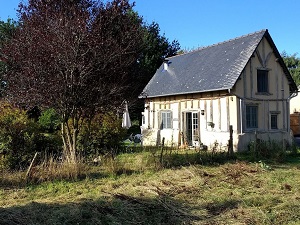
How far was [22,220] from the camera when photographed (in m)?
5.14

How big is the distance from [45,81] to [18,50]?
4.09 ft

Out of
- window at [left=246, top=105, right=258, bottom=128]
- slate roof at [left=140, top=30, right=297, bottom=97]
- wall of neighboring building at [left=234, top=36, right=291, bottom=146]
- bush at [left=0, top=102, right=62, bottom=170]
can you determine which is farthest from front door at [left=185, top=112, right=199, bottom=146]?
Answer: bush at [left=0, top=102, right=62, bottom=170]

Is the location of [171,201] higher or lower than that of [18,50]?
lower

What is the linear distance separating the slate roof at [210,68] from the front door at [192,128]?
4.40 ft

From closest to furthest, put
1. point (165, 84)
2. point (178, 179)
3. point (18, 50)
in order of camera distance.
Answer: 1. point (178, 179)
2. point (18, 50)
3. point (165, 84)

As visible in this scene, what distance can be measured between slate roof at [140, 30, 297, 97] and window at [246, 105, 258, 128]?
6.23 feet

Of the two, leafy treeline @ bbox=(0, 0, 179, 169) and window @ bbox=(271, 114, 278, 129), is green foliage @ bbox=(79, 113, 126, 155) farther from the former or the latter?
window @ bbox=(271, 114, 278, 129)

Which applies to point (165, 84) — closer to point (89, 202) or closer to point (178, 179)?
point (178, 179)

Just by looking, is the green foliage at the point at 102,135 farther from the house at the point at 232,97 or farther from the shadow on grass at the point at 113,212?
the shadow on grass at the point at 113,212

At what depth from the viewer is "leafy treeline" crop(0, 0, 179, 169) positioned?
29.1 ft

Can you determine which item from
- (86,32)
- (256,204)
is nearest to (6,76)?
(86,32)

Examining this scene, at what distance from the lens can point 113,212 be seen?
224 inches

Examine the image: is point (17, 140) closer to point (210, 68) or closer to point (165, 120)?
point (165, 120)

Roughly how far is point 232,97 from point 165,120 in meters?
5.06
